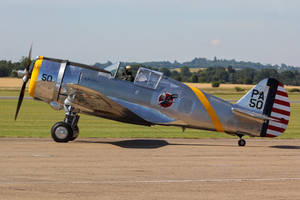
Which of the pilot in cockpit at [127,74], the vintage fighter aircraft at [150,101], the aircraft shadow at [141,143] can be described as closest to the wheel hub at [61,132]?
the vintage fighter aircraft at [150,101]

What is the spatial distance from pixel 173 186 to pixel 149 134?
34.6 feet

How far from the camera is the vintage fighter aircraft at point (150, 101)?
15.1 m

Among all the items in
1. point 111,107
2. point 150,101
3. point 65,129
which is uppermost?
point 150,101

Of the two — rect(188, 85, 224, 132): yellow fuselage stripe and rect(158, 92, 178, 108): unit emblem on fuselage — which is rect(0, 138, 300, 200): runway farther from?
rect(158, 92, 178, 108): unit emblem on fuselage

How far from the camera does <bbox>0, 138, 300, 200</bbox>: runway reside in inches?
338

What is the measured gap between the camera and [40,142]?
1543 centimetres

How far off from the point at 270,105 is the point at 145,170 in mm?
6209

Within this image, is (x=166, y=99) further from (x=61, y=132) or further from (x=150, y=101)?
(x=61, y=132)

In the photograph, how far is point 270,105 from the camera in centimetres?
1541

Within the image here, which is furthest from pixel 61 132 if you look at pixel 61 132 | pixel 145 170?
pixel 145 170

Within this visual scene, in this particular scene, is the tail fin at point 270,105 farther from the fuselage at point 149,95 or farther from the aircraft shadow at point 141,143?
the aircraft shadow at point 141,143

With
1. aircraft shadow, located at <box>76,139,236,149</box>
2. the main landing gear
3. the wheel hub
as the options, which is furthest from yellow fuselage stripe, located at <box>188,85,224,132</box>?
the wheel hub

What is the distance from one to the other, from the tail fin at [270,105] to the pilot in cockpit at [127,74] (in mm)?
3557

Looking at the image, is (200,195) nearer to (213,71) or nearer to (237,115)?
(237,115)
